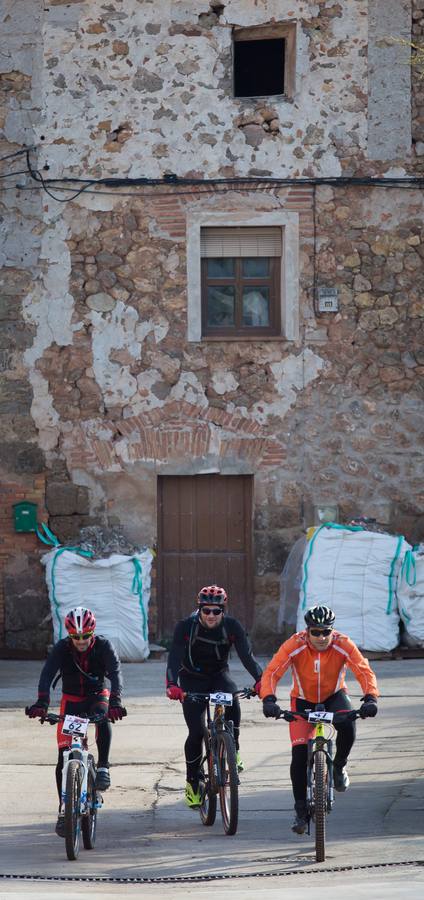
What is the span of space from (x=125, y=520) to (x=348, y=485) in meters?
2.60

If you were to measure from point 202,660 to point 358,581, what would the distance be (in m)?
6.72

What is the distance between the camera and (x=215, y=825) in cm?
926

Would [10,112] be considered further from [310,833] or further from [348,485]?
[310,833]

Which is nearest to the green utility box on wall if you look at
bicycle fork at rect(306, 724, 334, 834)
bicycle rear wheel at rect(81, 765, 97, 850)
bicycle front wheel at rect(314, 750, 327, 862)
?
bicycle rear wheel at rect(81, 765, 97, 850)

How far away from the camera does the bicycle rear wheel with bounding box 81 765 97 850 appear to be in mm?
8375

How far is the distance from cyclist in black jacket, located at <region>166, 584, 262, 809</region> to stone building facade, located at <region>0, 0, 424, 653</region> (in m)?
7.23

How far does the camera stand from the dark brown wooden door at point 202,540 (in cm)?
1691

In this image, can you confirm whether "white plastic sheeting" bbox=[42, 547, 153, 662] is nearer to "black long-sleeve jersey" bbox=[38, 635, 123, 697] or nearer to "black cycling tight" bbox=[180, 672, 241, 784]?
"black cycling tight" bbox=[180, 672, 241, 784]

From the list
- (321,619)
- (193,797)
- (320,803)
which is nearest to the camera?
(320,803)

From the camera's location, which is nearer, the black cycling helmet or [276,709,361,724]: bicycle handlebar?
[276,709,361,724]: bicycle handlebar

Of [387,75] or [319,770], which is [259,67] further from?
[319,770]

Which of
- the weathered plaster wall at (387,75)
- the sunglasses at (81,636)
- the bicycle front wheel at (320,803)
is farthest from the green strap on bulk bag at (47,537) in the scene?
the bicycle front wheel at (320,803)

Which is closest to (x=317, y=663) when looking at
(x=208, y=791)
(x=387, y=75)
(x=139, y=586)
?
(x=208, y=791)

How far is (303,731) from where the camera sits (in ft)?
28.7
